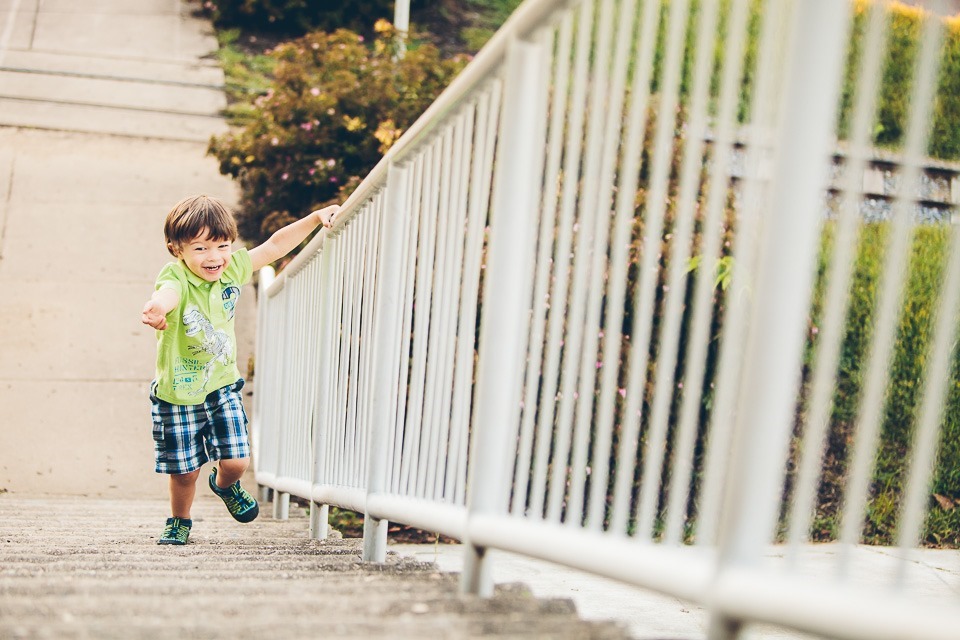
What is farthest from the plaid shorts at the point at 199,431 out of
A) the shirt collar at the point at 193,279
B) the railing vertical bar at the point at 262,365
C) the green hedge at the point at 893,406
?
the green hedge at the point at 893,406

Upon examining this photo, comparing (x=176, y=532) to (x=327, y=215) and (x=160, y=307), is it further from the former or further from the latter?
(x=327, y=215)

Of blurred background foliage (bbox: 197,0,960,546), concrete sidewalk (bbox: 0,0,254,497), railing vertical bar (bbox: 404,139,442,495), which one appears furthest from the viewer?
blurred background foliage (bbox: 197,0,960,546)

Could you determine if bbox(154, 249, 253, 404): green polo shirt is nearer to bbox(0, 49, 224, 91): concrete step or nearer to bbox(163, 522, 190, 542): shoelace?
bbox(163, 522, 190, 542): shoelace

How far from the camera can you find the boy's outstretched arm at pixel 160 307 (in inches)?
145

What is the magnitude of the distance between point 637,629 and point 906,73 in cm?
813

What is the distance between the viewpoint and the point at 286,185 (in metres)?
9.27

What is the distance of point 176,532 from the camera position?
421cm

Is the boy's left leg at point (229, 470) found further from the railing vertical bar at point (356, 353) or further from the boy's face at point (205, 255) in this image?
the railing vertical bar at point (356, 353)

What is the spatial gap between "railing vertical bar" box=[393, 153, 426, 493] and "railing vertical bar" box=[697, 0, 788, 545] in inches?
50.8

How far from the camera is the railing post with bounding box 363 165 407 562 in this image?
314 cm

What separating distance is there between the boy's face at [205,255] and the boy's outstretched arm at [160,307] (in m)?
0.18

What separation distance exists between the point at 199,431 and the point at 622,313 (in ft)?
8.86

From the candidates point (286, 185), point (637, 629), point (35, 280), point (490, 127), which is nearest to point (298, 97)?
point (286, 185)

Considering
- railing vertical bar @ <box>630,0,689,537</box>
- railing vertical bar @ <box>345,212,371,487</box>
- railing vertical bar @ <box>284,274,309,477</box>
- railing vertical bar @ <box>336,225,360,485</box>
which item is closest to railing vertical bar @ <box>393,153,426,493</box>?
railing vertical bar @ <box>345,212,371,487</box>
